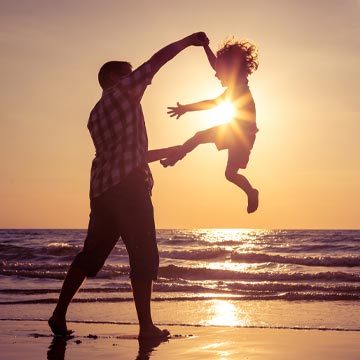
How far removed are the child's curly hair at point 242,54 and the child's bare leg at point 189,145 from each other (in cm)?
60

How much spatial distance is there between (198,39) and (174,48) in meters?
0.18

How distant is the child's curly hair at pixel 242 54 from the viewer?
5.81 metres

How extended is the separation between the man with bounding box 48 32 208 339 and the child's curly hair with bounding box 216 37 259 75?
0.69 meters

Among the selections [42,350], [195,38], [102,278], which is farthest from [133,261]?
[102,278]

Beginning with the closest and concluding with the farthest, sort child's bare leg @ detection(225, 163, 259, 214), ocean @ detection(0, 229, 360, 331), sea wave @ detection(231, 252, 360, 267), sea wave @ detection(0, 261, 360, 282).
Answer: child's bare leg @ detection(225, 163, 259, 214) < ocean @ detection(0, 229, 360, 331) < sea wave @ detection(0, 261, 360, 282) < sea wave @ detection(231, 252, 360, 267)

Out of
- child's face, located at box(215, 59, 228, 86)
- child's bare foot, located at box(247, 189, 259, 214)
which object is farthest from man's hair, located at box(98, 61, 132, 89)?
child's bare foot, located at box(247, 189, 259, 214)

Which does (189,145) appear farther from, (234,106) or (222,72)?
(222,72)

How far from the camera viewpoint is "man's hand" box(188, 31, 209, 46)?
512 centimetres

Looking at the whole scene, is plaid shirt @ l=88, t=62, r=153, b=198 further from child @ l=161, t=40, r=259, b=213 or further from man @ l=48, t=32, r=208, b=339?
child @ l=161, t=40, r=259, b=213

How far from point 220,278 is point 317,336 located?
886 cm

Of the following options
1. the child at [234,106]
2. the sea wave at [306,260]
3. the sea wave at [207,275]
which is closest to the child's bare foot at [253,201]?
the child at [234,106]

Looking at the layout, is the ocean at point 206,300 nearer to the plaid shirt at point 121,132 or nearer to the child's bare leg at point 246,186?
the child's bare leg at point 246,186

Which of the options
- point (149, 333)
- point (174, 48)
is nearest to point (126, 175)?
point (174, 48)

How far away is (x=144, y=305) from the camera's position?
541 centimetres
